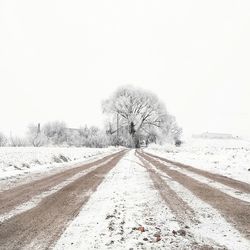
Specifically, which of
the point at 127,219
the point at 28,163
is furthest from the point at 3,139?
the point at 127,219

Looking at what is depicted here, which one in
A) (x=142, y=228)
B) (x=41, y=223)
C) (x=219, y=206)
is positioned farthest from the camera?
(x=219, y=206)

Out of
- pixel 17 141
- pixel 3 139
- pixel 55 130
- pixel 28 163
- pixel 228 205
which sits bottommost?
pixel 228 205

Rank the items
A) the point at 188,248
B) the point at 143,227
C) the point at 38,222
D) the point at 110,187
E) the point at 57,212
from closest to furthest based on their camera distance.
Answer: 1. the point at 188,248
2. the point at 143,227
3. the point at 38,222
4. the point at 57,212
5. the point at 110,187

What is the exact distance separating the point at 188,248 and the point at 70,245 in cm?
123

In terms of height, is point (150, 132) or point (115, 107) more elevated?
point (115, 107)

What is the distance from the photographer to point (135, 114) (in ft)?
195

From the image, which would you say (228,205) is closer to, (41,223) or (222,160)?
(41,223)

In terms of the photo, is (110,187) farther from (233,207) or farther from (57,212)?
Answer: (233,207)

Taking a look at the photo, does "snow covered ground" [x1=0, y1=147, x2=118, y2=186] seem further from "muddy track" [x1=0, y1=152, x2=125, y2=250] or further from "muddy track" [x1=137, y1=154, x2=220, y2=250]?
"muddy track" [x1=137, y1=154, x2=220, y2=250]

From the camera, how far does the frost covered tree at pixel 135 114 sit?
5891cm

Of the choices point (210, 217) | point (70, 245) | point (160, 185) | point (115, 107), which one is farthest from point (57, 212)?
point (115, 107)

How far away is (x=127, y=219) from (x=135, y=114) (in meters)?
55.6

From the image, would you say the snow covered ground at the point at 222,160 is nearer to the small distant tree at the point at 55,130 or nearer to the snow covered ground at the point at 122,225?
the snow covered ground at the point at 122,225

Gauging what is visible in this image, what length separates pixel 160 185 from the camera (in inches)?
290
